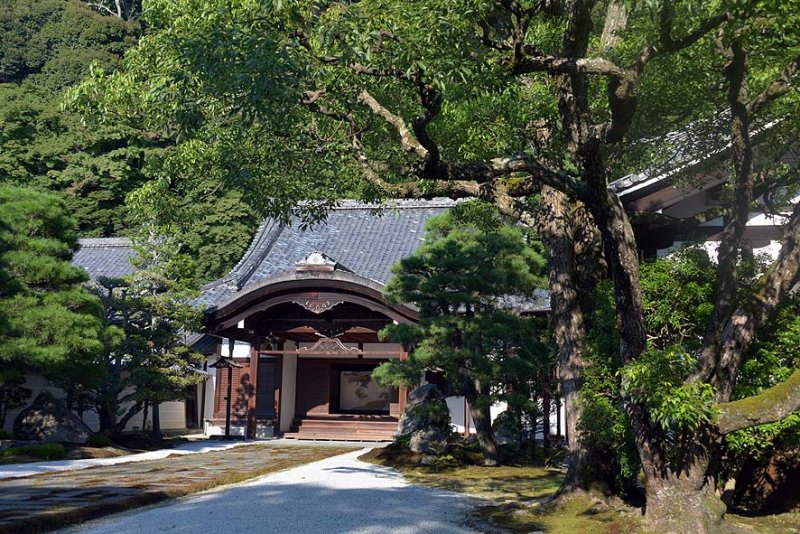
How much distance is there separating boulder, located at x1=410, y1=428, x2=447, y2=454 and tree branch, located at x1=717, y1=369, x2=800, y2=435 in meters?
7.59

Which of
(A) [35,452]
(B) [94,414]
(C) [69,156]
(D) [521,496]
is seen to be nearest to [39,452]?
(A) [35,452]

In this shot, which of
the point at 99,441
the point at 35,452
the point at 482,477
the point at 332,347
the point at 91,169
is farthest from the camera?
the point at 91,169

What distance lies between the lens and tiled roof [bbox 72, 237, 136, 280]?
92.1ft

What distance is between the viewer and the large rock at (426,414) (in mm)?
13375

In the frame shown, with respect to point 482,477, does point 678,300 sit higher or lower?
higher

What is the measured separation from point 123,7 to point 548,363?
48.7 m

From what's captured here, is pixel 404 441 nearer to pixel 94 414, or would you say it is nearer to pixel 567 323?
pixel 567 323

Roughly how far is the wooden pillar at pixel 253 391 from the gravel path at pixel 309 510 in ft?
30.8

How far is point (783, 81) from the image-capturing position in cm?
764

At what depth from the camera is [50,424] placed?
16.1 m

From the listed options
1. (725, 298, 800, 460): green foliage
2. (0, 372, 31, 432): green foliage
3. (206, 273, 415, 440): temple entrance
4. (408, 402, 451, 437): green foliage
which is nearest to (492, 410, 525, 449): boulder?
(408, 402, 451, 437): green foliage

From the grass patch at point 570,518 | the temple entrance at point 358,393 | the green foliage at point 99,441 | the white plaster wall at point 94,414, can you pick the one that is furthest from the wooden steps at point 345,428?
the grass patch at point 570,518

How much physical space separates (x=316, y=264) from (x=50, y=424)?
22.3ft

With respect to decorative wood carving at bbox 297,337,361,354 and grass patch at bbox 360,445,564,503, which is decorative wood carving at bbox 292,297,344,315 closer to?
decorative wood carving at bbox 297,337,361,354
